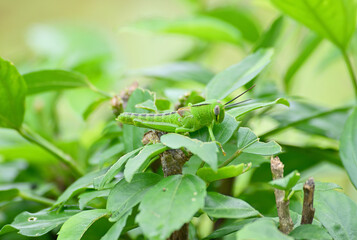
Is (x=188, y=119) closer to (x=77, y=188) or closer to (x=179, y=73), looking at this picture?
(x=77, y=188)

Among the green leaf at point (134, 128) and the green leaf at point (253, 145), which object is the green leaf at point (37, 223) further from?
the green leaf at point (253, 145)

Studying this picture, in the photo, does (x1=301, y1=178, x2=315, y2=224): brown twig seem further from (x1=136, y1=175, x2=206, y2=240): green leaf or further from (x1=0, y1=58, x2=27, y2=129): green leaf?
(x1=0, y1=58, x2=27, y2=129): green leaf

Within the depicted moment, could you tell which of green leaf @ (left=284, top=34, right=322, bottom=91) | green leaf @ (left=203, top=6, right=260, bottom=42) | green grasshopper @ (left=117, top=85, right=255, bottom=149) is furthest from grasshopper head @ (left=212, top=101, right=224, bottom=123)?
green leaf @ (left=203, top=6, right=260, bottom=42)

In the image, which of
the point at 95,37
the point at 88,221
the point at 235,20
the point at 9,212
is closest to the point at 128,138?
the point at 88,221

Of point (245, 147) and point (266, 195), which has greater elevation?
point (245, 147)

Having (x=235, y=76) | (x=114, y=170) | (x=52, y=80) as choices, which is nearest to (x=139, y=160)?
(x=114, y=170)

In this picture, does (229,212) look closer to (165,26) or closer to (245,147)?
(245,147)
